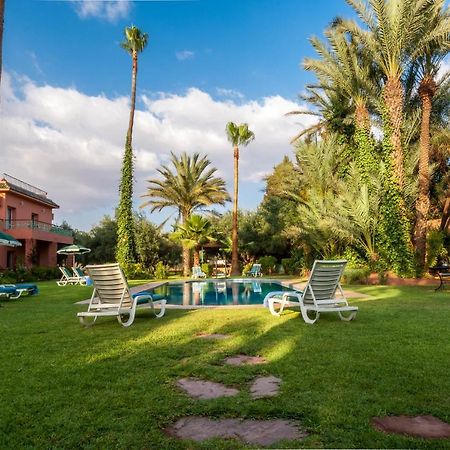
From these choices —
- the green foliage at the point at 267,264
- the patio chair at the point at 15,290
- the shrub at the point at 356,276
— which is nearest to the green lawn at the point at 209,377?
the patio chair at the point at 15,290

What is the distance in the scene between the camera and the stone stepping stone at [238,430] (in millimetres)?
2461

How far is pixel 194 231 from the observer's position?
2734 cm

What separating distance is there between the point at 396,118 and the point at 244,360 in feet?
51.4

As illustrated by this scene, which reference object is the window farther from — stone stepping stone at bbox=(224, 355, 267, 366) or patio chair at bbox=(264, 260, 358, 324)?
stone stepping stone at bbox=(224, 355, 267, 366)

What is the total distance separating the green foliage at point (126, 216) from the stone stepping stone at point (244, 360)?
1978 centimetres

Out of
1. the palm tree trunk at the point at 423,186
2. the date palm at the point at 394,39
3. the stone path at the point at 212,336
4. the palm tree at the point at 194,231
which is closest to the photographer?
the stone path at the point at 212,336

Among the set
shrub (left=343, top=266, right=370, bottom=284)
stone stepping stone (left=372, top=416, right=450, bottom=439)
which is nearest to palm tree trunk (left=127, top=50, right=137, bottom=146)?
shrub (left=343, top=266, right=370, bottom=284)

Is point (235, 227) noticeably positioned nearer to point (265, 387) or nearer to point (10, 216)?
point (10, 216)

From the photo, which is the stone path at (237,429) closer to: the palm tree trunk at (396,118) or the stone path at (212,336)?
the stone path at (212,336)

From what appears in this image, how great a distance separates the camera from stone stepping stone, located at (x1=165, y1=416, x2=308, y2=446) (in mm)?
2461

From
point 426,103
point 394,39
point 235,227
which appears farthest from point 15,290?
point 235,227

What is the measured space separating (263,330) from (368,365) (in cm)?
226

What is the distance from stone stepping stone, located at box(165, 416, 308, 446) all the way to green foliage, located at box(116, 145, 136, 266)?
21474mm

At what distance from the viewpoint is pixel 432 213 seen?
22828mm
